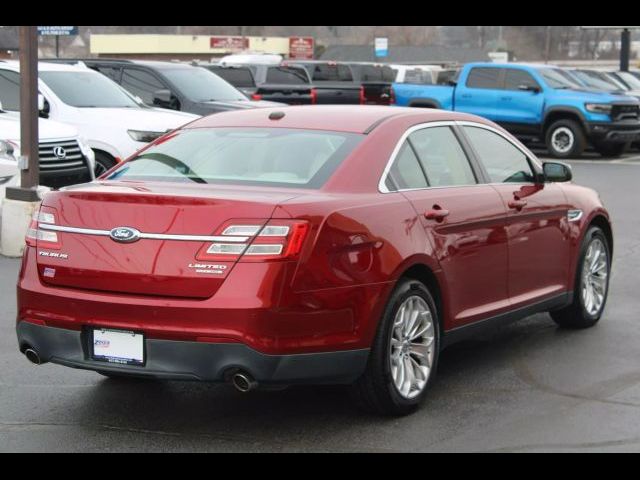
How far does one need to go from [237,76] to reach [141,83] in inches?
295

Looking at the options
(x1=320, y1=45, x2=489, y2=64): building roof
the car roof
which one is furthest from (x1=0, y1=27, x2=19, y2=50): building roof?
the car roof

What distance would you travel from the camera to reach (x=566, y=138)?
23.8m

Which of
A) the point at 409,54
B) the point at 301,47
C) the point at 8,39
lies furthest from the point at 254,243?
the point at 409,54

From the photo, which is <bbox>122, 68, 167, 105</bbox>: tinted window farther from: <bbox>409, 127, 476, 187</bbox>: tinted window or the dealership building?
the dealership building

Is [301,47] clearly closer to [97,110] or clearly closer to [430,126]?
[97,110]

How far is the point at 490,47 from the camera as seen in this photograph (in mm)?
114250

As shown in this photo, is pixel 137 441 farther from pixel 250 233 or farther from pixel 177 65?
pixel 177 65

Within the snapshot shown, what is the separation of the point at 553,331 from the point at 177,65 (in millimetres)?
12191

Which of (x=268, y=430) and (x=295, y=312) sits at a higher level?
(x=295, y=312)

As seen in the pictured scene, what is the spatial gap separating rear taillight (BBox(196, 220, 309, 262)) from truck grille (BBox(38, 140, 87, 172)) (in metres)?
7.87

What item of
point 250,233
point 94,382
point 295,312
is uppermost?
point 250,233

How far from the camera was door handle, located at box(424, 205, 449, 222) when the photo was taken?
6043 millimetres
